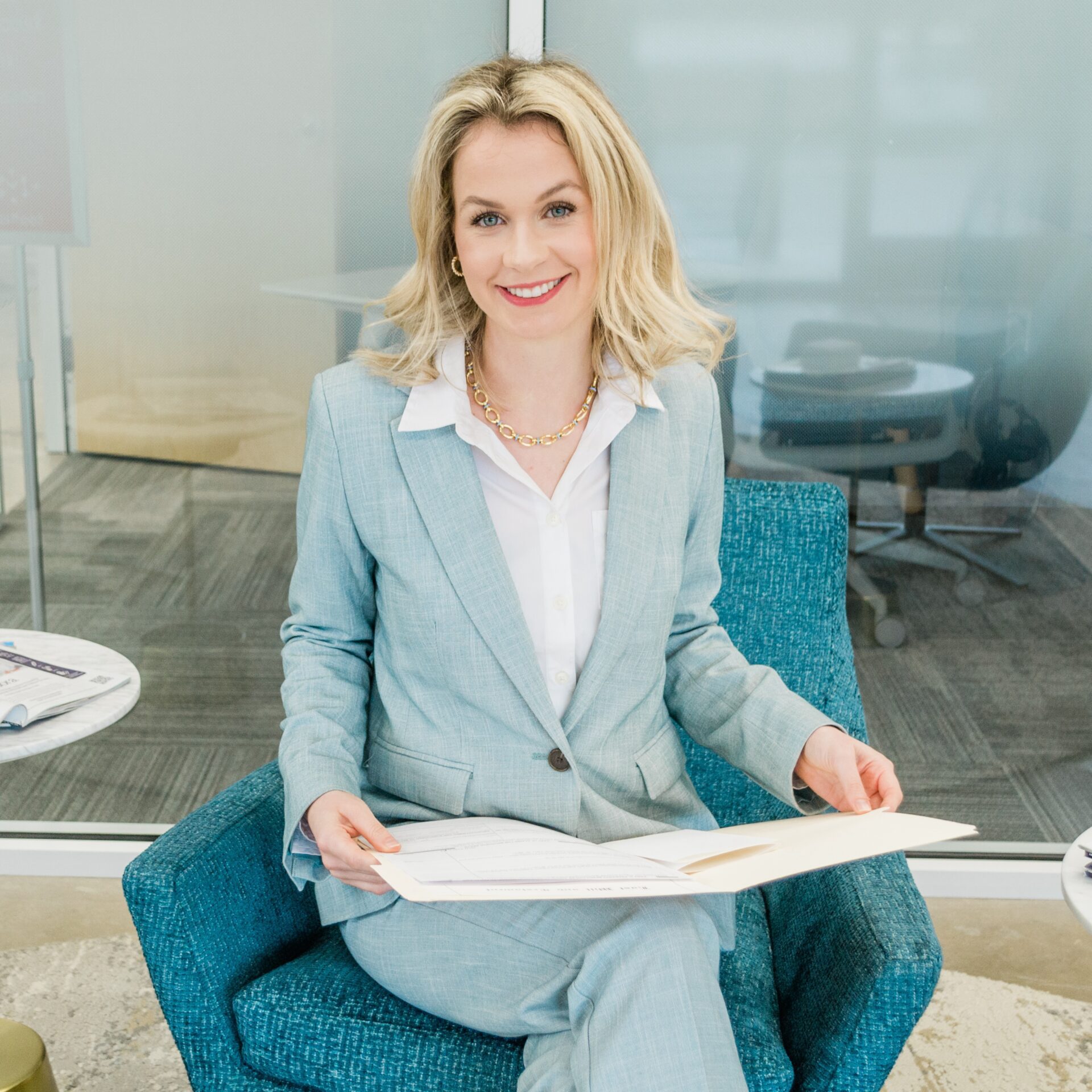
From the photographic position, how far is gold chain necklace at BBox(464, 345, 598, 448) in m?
1.62

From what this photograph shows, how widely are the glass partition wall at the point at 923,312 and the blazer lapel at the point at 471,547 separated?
1.07 metres

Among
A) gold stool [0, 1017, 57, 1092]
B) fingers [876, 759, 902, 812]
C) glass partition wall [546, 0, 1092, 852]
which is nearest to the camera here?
fingers [876, 759, 902, 812]

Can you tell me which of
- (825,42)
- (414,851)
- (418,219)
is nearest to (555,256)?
(418,219)

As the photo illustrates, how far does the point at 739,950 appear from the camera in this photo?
1602 mm

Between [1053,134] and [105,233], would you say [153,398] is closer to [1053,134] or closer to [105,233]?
[105,233]

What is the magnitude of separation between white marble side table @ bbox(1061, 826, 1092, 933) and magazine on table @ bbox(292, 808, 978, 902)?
19cm

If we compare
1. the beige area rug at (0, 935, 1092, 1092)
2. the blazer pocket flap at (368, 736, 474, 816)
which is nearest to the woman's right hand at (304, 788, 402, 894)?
the blazer pocket flap at (368, 736, 474, 816)

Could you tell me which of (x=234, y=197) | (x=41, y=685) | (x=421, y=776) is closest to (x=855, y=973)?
(x=421, y=776)

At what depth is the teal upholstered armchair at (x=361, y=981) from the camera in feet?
4.42

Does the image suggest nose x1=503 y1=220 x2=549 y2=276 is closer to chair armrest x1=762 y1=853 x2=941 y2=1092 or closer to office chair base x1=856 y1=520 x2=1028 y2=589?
chair armrest x1=762 y1=853 x2=941 y2=1092

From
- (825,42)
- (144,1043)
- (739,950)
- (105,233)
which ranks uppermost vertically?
(825,42)

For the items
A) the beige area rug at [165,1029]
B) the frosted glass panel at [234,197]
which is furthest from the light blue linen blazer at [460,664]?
the frosted glass panel at [234,197]

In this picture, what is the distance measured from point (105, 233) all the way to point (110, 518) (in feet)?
1.82

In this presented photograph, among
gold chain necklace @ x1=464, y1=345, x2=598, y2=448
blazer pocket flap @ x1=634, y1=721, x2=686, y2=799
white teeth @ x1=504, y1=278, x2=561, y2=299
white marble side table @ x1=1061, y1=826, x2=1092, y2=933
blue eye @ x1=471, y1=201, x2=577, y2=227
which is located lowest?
white marble side table @ x1=1061, y1=826, x2=1092, y2=933
